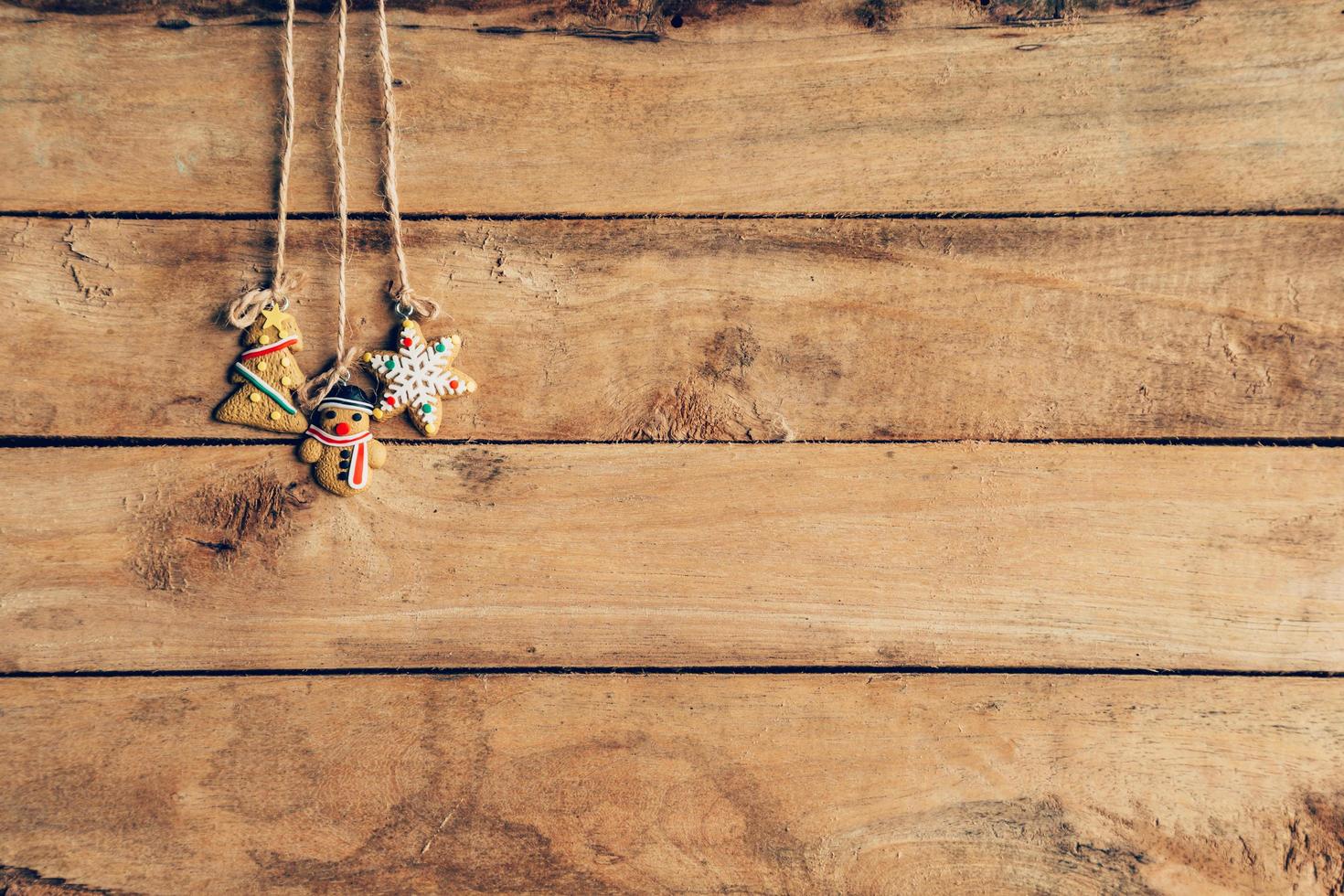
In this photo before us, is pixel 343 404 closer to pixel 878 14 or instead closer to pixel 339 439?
pixel 339 439

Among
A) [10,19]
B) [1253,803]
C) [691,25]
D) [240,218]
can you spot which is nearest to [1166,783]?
[1253,803]

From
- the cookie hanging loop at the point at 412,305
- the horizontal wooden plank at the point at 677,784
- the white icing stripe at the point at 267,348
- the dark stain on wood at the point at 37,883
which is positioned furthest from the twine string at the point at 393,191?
the dark stain on wood at the point at 37,883

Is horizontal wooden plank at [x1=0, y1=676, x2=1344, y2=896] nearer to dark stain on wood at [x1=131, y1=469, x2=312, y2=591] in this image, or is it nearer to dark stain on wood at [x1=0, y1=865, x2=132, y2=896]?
dark stain on wood at [x1=0, y1=865, x2=132, y2=896]

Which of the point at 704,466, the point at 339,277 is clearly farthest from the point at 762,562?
the point at 339,277

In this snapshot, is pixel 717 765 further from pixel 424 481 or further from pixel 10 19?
pixel 10 19

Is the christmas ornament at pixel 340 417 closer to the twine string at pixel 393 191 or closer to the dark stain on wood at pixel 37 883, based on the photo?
the twine string at pixel 393 191

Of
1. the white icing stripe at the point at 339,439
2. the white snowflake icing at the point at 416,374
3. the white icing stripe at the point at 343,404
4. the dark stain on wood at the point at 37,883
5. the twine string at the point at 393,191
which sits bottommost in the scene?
the dark stain on wood at the point at 37,883
